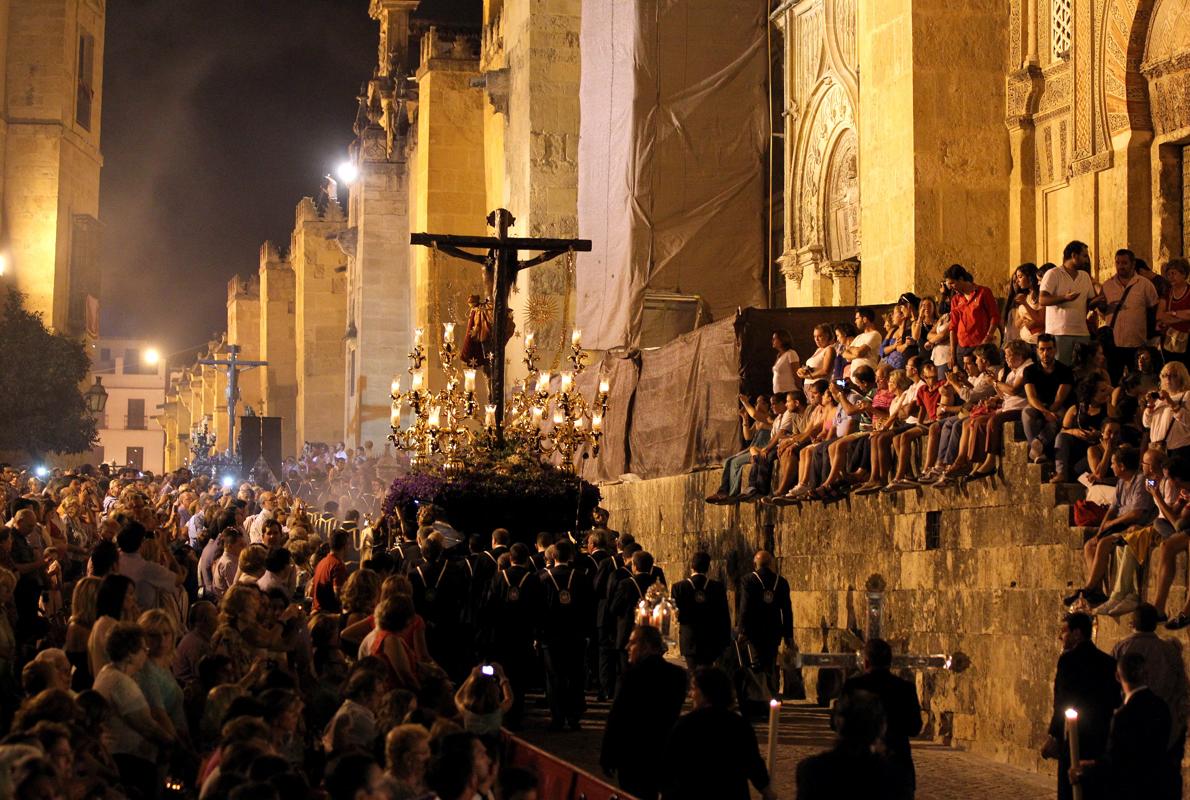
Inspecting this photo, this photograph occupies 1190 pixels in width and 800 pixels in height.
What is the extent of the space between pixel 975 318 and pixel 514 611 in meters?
4.64

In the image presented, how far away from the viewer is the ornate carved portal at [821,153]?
24.3 m

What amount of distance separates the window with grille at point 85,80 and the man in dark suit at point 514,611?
155ft

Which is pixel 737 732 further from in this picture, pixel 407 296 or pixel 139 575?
pixel 407 296

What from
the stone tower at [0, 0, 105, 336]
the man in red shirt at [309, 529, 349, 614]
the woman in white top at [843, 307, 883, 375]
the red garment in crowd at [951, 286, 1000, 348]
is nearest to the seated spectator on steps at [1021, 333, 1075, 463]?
the red garment in crowd at [951, 286, 1000, 348]

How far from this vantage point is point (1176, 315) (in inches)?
555

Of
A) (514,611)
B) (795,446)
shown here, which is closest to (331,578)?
(514,611)

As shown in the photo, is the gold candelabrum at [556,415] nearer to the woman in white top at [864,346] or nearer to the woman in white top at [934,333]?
the woman in white top at [864,346]

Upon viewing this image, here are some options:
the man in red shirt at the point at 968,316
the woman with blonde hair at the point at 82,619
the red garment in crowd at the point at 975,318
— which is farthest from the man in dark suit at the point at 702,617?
the woman with blonde hair at the point at 82,619

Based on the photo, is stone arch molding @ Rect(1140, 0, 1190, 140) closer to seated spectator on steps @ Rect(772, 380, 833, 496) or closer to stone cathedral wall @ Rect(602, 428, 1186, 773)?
seated spectator on steps @ Rect(772, 380, 833, 496)

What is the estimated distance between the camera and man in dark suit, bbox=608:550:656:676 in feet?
50.0

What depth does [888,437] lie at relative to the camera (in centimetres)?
1501

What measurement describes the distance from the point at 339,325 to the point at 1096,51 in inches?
1851

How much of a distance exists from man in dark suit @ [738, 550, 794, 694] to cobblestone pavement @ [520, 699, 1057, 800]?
0.61 meters

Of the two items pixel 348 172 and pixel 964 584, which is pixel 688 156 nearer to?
pixel 964 584
